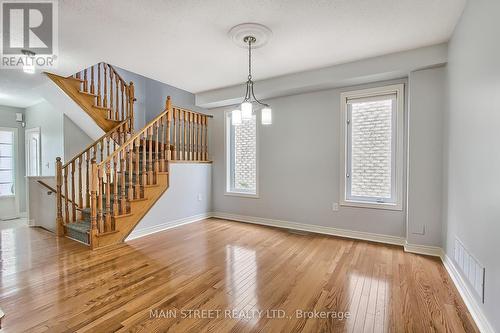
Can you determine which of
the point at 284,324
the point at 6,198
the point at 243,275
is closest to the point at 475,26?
the point at 284,324

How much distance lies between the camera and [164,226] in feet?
14.2

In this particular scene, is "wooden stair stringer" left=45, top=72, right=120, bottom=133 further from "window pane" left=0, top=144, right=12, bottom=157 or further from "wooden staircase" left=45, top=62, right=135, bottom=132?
"window pane" left=0, top=144, right=12, bottom=157

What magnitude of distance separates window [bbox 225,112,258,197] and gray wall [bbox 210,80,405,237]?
0.70 feet

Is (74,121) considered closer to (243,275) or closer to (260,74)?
(260,74)

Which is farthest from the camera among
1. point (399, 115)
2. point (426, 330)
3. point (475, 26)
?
point (399, 115)

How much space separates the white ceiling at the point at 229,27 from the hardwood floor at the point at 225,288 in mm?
2617

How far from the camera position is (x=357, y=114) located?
3.82 meters

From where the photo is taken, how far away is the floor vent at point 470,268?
184cm

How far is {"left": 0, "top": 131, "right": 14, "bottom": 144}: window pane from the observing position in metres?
5.90

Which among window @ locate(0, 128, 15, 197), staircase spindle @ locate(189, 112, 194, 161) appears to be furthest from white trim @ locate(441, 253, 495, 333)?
window @ locate(0, 128, 15, 197)

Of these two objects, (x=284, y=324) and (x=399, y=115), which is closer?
(x=284, y=324)

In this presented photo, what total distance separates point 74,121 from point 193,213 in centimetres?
314

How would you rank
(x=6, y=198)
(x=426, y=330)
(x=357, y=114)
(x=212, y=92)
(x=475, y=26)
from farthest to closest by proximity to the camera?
(x=6, y=198)
(x=212, y=92)
(x=357, y=114)
(x=475, y=26)
(x=426, y=330)

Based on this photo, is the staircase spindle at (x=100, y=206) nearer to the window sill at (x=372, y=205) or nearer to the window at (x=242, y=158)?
the window at (x=242, y=158)
